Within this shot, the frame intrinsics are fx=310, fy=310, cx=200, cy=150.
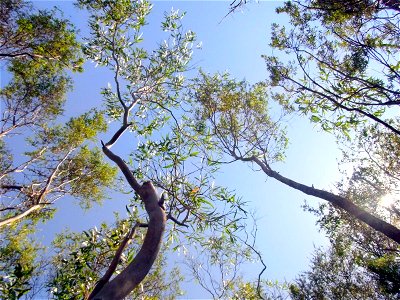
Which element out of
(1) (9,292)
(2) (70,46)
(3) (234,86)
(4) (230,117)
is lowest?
(1) (9,292)

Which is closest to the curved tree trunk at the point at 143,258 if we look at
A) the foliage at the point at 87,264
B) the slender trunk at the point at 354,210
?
the foliage at the point at 87,264

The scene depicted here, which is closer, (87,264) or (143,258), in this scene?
(143,258)

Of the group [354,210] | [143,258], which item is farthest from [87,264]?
[354,210]

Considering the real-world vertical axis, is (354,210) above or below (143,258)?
above

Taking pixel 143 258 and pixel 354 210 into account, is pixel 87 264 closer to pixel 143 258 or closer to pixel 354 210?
pixel 143 258

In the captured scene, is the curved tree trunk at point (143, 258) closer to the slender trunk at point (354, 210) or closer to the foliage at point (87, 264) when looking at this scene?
the foliage at point (87, 264)

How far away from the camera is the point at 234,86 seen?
1009 centimetres

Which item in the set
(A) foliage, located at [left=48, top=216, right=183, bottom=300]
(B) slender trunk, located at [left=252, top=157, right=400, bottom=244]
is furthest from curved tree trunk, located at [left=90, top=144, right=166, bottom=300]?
(B) slender trunk, located at [left=252, top=157, right=400, bottom=244]

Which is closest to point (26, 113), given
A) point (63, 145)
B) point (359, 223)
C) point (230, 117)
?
point (63, 145)

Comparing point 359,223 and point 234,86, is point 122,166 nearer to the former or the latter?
point 234,86

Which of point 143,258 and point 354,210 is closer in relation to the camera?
point 143,258

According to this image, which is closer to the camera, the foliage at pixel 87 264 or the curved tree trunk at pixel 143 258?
the curved tree trunk at pixel 143 258

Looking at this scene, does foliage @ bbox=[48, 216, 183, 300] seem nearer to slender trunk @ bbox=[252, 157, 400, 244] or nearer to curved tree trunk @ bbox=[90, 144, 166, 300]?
curved tree trunk @ bbox=[90, 144, 166, 300]

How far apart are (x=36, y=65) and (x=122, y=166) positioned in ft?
31.2
